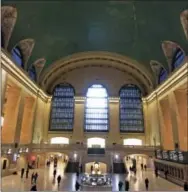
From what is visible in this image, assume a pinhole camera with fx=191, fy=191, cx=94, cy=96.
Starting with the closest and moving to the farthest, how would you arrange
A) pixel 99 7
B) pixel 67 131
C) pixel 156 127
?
pixel 99 7, pixel 156 127, pixel 67 131

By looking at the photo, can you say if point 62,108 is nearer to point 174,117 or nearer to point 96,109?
point 96,109

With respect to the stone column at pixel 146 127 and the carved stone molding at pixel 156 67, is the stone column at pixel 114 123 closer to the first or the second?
the stone column at pixel 146 127

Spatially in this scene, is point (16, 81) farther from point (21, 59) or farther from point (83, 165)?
point (83, 165)

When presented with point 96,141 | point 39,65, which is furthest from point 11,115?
point 96,141

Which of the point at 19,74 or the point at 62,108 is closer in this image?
the point at 19,74

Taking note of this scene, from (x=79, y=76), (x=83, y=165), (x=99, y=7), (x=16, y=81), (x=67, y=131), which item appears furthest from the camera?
(x=79, y=76)

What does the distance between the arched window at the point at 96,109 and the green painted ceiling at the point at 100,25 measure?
705 cm

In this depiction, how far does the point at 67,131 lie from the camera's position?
2480cm

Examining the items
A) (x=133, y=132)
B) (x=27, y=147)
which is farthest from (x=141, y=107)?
(x=27, y=147)

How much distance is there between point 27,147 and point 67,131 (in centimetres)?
619

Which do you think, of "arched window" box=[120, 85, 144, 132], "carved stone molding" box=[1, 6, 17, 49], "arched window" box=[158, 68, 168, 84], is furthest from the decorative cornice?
"arched window" box=[158, 68, 168, 84]

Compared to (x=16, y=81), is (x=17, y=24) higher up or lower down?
higher up

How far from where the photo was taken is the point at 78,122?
81.4 ft

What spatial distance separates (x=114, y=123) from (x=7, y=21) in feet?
55.1
